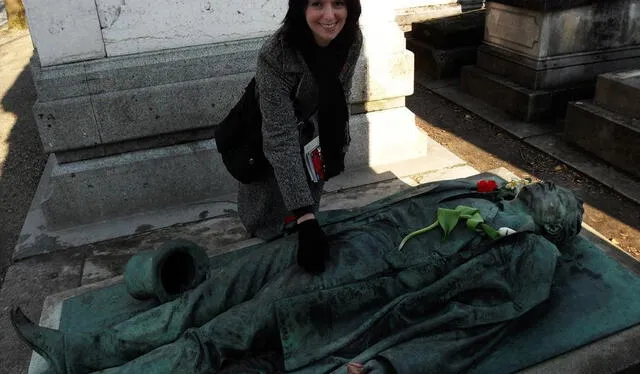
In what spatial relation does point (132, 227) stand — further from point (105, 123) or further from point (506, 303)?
point (506, 303)

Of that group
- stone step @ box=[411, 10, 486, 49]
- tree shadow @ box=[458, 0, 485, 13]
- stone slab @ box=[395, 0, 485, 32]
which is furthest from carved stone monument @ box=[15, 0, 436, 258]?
tree shadow @ box=[458, 0, 485, 13]

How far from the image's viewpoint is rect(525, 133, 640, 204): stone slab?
15.2ft

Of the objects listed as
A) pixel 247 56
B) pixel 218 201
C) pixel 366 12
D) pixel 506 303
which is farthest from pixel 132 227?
pixel 506 303

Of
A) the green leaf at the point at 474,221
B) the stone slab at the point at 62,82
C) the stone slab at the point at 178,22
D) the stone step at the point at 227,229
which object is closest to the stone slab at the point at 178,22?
the stone slab at the point at 178,22

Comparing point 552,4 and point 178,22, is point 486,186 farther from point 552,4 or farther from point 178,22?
point 552,4

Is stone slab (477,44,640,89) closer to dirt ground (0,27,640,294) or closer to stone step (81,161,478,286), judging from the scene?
dirt ground (0,27,640,294)

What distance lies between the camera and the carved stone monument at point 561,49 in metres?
5.83

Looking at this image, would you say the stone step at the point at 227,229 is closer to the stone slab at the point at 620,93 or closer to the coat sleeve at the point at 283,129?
the coat sleeve at the point at 283,129

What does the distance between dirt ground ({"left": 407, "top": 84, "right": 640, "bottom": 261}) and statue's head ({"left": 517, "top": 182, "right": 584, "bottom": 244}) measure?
156 centimetres

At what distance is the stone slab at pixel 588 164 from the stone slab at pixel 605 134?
6cm

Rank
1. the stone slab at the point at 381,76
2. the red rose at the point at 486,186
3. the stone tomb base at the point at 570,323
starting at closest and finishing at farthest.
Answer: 1. the stone tomb base at the point at 570,323
2. the red rose at the point at 486,186
3. the stone slab at the point at 381,76

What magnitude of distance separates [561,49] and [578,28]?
26 cm

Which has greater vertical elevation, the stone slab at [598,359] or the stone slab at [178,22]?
the stone slab at [178,22]

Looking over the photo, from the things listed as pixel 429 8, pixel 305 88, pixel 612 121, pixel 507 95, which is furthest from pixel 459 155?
pixel 429 8
